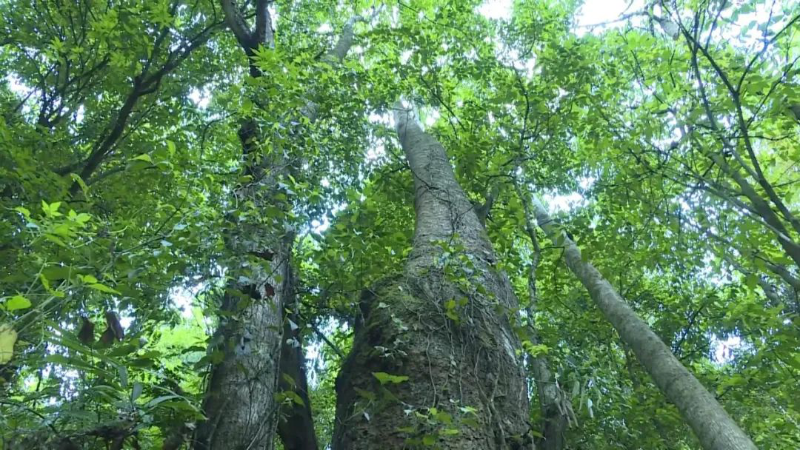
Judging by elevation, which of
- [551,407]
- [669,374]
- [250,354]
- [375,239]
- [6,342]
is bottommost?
[6,342]

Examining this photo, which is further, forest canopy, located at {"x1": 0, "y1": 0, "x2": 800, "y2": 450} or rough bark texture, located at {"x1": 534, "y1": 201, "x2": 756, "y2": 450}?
A: rough bark texture, located at {"x1": 534, "y1": 201, "x2": 756, "y2": 450}

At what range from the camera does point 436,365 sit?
2.29 meters

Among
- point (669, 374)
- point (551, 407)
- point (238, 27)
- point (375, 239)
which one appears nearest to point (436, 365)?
point (551, 407)

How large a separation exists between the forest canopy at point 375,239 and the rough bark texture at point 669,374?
0.02 meters

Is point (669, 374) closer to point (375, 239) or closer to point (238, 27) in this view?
point (375, 239)

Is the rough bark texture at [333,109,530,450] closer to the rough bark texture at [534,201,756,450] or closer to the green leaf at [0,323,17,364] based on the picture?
the rough bark texture at [534,201,756,450]

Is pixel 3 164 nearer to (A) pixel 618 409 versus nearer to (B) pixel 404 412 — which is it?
(B) pixel 404 412

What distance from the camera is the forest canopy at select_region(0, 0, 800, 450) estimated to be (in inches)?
81.4

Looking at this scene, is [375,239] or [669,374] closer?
[375,239]

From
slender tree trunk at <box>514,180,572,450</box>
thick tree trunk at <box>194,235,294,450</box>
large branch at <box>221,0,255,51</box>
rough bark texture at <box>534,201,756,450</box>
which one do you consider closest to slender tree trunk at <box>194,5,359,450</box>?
thick tree trunk at <box>194,235,294,450</box>

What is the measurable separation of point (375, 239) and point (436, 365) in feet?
4.37

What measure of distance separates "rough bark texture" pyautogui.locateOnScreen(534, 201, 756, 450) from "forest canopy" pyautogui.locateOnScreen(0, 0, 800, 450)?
0.02 meters

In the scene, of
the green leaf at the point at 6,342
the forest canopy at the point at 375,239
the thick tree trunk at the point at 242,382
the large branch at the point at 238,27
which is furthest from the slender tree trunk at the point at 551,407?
the large branch at the point at 238,27

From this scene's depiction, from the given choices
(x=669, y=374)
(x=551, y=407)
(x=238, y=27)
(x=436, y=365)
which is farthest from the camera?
(x=238, y=27)
